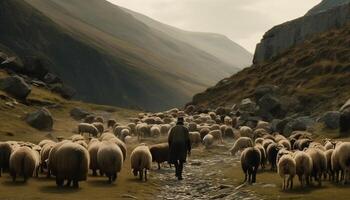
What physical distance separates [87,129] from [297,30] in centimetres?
10930

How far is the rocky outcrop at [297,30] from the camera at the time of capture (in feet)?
477

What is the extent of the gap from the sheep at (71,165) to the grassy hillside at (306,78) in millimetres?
54826

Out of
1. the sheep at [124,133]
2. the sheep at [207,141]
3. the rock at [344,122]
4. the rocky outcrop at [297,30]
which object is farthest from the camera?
the rocky outcrop at [297,30]

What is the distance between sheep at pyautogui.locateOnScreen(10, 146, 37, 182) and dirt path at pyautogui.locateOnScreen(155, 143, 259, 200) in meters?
6.39

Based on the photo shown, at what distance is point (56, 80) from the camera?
11500cm

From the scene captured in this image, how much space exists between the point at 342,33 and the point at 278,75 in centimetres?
1922

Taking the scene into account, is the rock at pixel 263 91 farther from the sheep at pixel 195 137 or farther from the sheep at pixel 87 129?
the sheep at pixel 195 137

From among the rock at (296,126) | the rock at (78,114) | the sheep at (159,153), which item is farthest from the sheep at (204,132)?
the rock at (78,114)

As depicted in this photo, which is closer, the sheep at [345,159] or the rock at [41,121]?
the sheep at [345,159]

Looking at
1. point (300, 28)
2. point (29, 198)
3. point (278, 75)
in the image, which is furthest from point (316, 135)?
point (300, 28)

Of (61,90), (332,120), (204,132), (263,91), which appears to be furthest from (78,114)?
(332,120)

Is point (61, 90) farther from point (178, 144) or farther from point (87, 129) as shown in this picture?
point (178, 144)

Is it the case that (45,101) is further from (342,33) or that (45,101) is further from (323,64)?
(342,33)

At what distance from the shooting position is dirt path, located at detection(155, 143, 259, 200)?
24906mm
